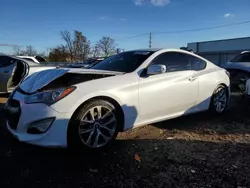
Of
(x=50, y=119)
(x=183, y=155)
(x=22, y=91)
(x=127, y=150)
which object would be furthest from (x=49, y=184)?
(x=183, y=155)

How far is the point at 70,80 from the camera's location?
3719 mm

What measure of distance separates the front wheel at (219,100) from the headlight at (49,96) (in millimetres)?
3124

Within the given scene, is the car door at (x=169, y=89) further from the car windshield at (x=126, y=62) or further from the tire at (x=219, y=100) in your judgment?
the tire at (x=219, y=100)

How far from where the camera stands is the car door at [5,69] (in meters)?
7.71

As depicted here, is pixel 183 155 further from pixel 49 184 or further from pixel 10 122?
pixel 10 122

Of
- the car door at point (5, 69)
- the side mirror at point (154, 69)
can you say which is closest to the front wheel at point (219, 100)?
the side mirror at point (154, 69)

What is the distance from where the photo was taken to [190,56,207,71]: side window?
5090 mm

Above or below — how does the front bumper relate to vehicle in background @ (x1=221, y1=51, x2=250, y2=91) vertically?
below

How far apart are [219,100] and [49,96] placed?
363 centimetres

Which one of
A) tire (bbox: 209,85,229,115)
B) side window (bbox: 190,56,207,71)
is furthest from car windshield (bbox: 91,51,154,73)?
tire (bbox: 209,85,229,115)

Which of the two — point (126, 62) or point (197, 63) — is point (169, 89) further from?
point (197, 63)

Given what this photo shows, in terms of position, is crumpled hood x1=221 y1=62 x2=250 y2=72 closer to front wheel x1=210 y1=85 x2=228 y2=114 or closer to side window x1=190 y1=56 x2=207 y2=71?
front wheel x1=210 y1=85 x2=228 y2=114

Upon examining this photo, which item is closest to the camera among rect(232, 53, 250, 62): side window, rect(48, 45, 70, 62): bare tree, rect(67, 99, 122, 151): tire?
rect(67, 99, 122, 151): tire

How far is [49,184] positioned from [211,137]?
2677mm
